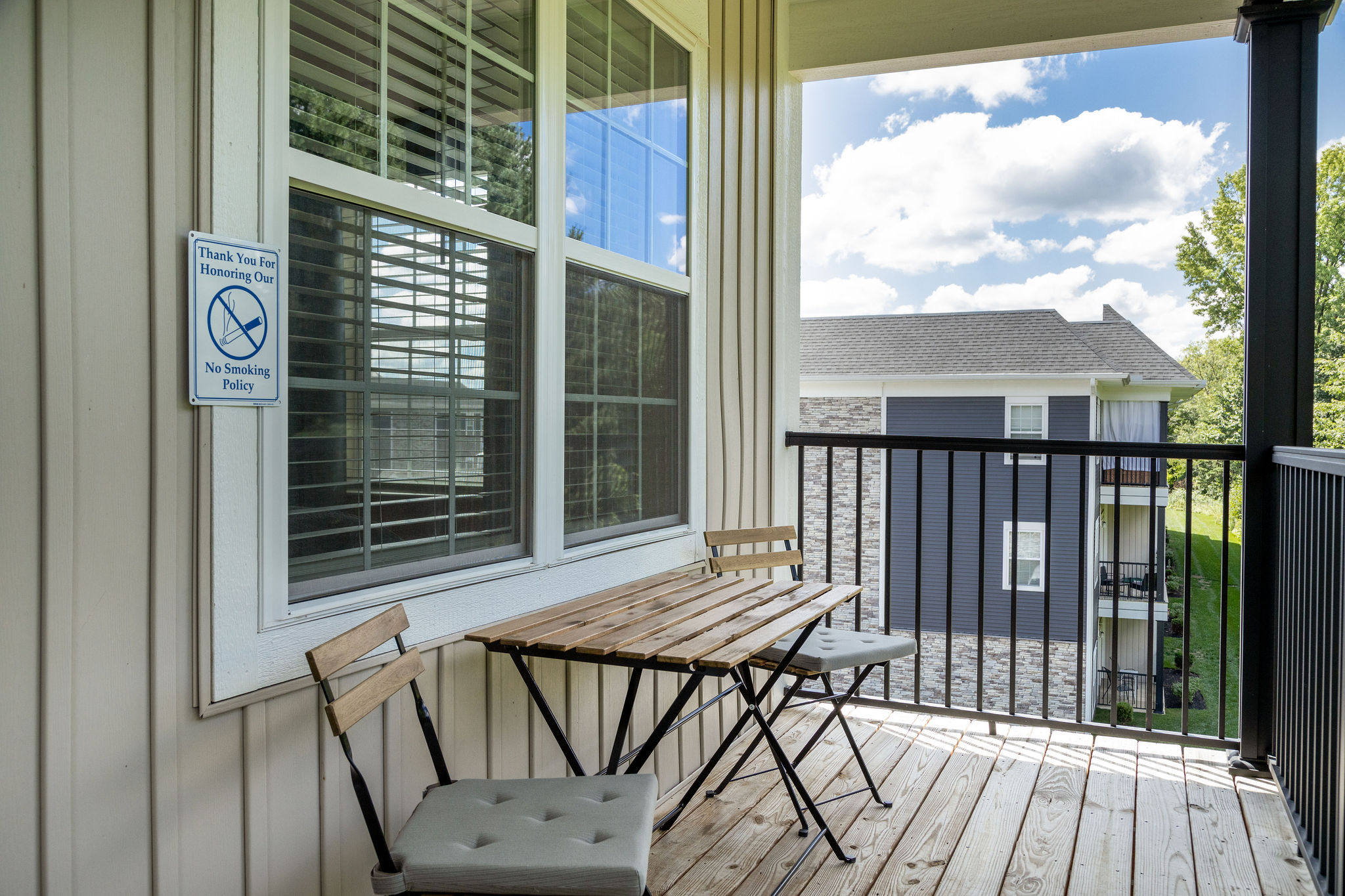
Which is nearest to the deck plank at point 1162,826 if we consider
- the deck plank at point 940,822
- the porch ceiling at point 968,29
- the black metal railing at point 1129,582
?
the deck plank at point 940,822

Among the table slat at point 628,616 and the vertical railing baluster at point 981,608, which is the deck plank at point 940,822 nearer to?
the vertical railing baluster at point 981,608

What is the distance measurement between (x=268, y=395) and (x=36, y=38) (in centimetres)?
65

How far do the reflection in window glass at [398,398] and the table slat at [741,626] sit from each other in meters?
0.64

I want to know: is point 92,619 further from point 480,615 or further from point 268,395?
point 480,615

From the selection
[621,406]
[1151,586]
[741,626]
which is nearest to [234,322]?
[741,626]

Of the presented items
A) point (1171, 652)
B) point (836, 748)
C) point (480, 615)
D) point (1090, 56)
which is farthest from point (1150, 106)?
point (480, 615)

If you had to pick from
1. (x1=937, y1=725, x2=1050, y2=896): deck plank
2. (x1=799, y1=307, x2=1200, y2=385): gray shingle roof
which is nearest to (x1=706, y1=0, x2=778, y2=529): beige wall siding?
(x1=937, y1=725, x2=1050, y2=896): deck plank

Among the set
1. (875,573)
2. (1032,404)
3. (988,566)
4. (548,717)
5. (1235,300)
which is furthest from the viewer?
(875,573)

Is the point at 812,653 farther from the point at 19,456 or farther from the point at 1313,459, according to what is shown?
the point at 19,456

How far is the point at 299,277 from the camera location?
5.73 ft

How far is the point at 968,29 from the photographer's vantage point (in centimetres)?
370

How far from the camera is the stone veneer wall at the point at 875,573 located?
10.4 m

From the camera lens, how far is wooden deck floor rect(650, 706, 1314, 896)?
233cm

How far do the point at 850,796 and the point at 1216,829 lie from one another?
1100mm
